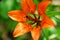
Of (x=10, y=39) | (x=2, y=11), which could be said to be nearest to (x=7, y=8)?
(x=2, y=11)

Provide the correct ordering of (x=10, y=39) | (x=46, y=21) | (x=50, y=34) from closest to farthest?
(x=46, y=21) → (x=50, y=34) → (x=10, y=39)

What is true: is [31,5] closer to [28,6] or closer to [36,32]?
[28,6]

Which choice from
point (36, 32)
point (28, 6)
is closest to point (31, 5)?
point (28, 6)

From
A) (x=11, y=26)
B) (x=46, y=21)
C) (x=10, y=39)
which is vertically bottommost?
(x=10, y=39)

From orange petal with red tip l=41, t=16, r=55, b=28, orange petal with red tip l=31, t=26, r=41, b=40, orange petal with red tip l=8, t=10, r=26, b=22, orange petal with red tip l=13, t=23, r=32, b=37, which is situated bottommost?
orange petal with red tip l=31, t=26, r=41, b=40

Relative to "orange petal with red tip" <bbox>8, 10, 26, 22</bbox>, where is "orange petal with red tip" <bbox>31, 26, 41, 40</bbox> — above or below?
below

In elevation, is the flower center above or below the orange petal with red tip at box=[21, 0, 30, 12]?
below

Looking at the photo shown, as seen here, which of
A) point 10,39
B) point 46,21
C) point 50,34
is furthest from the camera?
point 10,39

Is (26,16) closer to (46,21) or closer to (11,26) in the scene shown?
(46,21)
